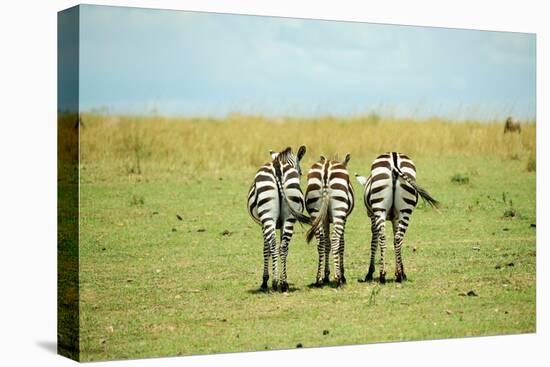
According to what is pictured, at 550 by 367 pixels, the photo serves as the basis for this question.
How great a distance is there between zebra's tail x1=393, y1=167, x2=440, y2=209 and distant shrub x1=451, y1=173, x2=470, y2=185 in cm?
40

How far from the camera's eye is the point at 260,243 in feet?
42.4

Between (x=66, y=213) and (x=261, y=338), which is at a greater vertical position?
(x=66, y=213)

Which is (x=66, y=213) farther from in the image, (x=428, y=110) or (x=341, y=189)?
(x=428, y=110)

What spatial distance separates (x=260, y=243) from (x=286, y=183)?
763 millimetres

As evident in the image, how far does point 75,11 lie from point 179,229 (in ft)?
9.33

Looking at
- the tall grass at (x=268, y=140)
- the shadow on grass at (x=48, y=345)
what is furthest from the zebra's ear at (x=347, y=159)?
the shadow on grass at (x=48, y=345)

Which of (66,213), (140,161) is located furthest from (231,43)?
(66,213)

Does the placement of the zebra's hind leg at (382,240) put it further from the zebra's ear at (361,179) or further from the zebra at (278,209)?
the zebra at (278,209)

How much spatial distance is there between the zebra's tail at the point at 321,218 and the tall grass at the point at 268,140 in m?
0.53

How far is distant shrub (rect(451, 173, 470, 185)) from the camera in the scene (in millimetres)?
14133

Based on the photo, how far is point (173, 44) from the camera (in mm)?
12391

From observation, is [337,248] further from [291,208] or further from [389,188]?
[389,188]

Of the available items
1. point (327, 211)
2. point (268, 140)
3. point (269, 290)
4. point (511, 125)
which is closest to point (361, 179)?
point (327, 211)

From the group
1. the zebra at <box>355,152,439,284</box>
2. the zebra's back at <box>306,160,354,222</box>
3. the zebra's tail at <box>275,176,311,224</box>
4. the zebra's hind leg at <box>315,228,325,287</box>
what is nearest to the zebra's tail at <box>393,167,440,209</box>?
the zebra at <box>355,152,439,284</box>
